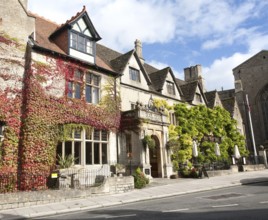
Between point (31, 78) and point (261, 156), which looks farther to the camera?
point (261, 156)

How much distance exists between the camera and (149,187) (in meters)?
17.2

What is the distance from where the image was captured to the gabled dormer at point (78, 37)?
1964 centimetres

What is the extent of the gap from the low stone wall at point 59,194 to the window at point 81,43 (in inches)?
401

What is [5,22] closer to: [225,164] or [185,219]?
[185,219]

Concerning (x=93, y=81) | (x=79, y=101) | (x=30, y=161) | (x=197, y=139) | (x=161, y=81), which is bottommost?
(x=30, y=161)

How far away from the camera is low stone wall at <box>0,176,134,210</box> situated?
11.6m

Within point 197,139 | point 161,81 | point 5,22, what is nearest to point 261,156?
point 197,139

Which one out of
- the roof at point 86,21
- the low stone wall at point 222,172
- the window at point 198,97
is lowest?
the low stone wall at point 222,172

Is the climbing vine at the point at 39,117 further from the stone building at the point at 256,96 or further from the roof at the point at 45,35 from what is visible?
the stone building at the point at 256,96

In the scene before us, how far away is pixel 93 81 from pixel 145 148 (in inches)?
254

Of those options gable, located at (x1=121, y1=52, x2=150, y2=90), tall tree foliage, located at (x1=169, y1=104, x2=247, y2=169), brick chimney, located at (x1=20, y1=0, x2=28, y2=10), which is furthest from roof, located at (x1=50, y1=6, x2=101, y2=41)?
tall tree foliage, located at (x1=169, y1=104, x2=247, y2=169)

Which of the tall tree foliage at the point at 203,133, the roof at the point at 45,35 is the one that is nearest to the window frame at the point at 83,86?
the roof at the point at 45,35

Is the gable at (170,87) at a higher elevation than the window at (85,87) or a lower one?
higher

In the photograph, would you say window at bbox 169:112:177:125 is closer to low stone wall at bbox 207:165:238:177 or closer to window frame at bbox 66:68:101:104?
low stone wall at bbox 207:165:238:177
